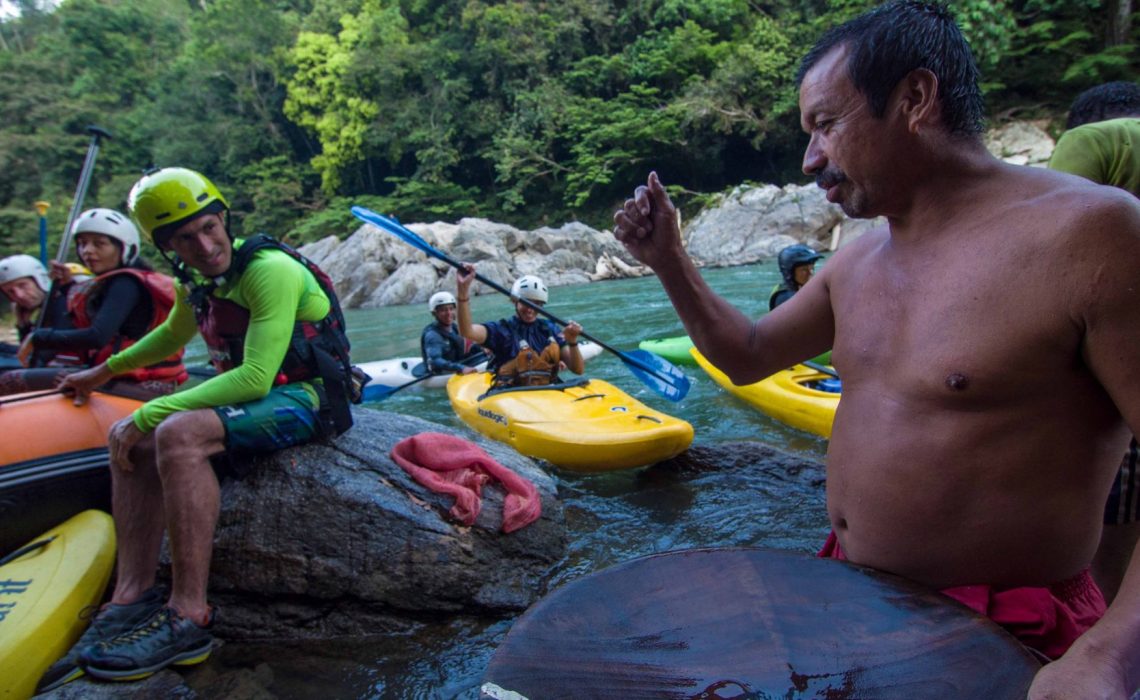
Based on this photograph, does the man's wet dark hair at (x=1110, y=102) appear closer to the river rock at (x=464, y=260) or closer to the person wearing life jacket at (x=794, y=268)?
the person wearing life jacket at (x=794, y=268)

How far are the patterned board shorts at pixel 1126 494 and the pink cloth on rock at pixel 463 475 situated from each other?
2300 mm

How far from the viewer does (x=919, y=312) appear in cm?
114

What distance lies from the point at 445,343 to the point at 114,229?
14.3 ft

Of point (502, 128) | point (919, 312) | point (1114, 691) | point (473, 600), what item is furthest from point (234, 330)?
point (502, 128)

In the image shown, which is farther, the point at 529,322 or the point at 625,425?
the point at 529,322

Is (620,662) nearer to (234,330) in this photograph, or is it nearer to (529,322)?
(234,330)

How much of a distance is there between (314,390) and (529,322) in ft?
10.5

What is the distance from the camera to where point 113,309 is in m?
3.46

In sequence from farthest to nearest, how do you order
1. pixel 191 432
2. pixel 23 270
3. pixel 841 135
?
1. pixel 23 270
2. pixel 191 432
3. pixel 841 135

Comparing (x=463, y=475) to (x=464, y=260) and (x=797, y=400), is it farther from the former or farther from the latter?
(x=464, y=260)

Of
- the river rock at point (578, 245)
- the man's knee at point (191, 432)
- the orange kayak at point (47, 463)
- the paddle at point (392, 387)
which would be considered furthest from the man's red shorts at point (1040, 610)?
the river rock at point (578, 245)

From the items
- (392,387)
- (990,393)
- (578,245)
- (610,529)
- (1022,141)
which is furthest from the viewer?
(578,245)

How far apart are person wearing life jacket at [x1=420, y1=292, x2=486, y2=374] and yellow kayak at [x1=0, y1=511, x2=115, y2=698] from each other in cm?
485

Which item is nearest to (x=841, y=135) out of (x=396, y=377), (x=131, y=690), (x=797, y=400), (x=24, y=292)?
(x=131, y=690)
